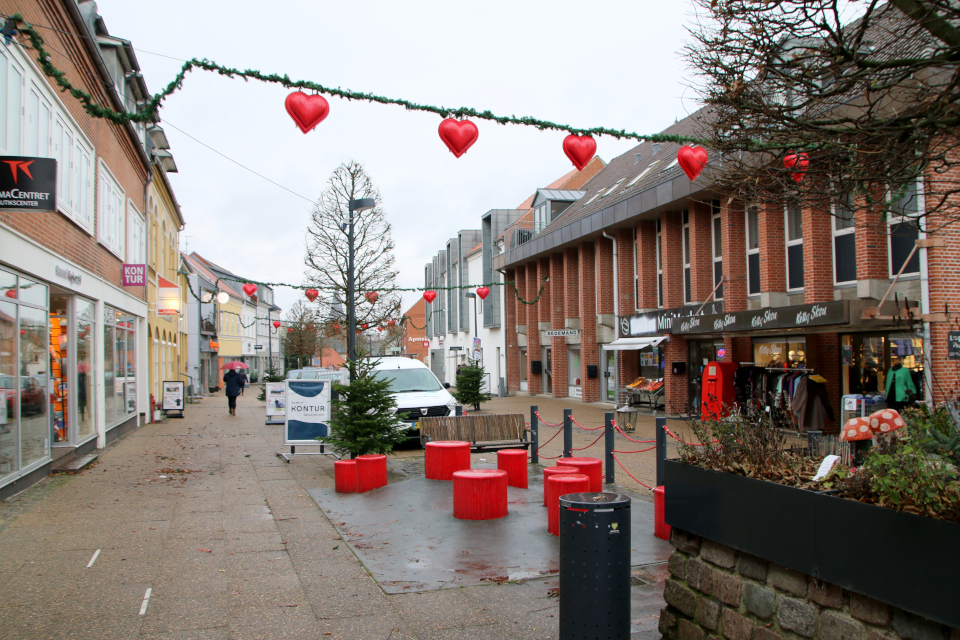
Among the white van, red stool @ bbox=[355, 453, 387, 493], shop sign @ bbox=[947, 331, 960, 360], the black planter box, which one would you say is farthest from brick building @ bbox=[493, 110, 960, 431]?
the white van

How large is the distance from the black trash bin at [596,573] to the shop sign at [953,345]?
1067cm

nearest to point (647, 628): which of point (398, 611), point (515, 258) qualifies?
point (398, 611)

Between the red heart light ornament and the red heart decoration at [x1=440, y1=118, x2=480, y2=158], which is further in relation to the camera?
the red heart decoration at [x1=440, y1=118, x2=480, y2=158]

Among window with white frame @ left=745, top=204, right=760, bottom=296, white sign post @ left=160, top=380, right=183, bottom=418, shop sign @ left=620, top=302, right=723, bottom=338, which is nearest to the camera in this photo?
window with white frame @ left=745, top=204, right=760, bottom=296

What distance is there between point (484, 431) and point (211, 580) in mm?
7157

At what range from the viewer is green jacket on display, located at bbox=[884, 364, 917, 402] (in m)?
13.2

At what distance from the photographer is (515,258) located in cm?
3522

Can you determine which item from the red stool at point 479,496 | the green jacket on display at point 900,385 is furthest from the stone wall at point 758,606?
the green jacket on display at point 900,385

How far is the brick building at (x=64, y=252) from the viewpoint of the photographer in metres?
8.93

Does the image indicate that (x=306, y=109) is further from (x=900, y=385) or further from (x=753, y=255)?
(x=753, y=255)

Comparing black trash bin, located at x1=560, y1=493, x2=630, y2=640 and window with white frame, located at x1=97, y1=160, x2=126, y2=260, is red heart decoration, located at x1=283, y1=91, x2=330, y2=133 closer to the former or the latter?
black trash bin, located at x1=560, y1=493, x2=630, y2=640

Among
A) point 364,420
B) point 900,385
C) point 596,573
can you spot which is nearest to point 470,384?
point 900,385

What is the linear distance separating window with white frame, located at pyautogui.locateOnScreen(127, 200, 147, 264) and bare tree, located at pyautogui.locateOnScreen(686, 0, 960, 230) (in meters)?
16.8

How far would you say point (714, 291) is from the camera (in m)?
20.0
